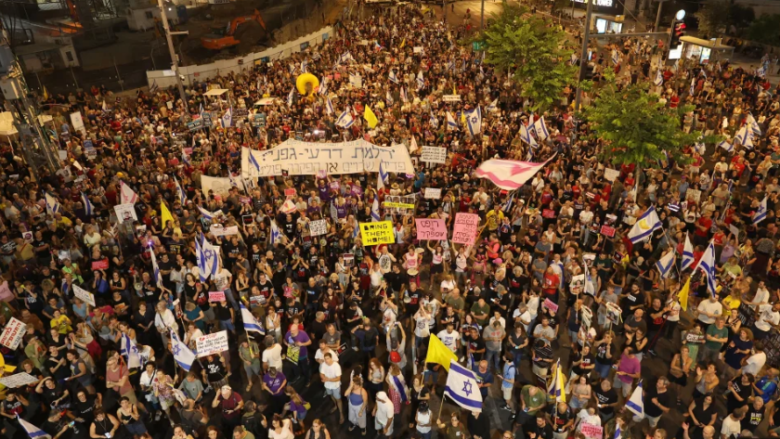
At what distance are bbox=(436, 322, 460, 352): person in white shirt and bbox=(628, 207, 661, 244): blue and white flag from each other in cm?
543

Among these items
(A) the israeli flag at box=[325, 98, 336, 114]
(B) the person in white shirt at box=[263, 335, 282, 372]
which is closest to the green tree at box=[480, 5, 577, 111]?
(A) the israeli flag at box=[325, 98, 336, 114]

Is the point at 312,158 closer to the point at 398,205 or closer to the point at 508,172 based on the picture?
the point at 398,205

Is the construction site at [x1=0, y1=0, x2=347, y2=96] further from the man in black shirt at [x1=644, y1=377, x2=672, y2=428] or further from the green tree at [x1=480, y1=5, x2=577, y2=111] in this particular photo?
the man in black shirt at [x1=644, y1=377, x2=672, y2=428]

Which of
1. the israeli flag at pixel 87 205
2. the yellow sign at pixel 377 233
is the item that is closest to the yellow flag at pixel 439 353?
the yellow sign at pixel 377 233

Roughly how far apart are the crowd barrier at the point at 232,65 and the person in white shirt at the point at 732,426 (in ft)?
112

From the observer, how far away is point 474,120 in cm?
1934

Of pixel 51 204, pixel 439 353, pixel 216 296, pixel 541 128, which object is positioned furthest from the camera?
pixel 541 128

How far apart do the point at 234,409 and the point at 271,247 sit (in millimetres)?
5021

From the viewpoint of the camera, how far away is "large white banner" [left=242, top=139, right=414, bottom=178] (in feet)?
51.0

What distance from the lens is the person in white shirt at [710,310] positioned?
983 cm

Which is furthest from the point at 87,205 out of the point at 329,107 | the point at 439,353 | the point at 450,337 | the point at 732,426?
the point at 732,426

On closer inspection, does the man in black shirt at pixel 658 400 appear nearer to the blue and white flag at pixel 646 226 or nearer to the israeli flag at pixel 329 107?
the blue and white flag at pixel 646 226


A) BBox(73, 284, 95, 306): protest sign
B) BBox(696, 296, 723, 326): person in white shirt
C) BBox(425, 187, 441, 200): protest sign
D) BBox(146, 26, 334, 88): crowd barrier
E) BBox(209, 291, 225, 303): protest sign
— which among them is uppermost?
BBox(73, 284, 95, 306): protest sign

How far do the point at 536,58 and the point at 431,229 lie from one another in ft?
46.7
